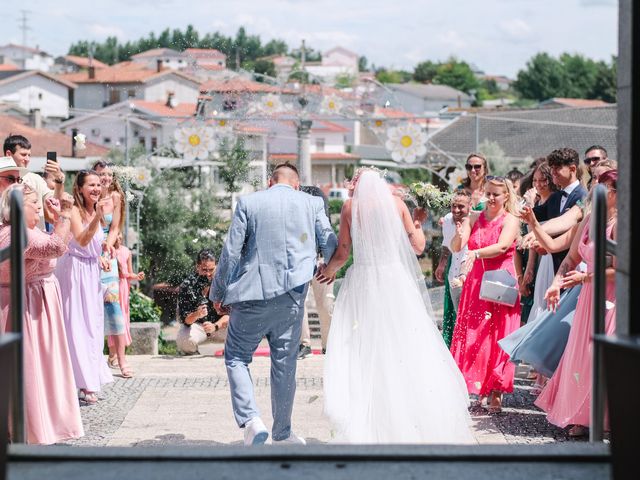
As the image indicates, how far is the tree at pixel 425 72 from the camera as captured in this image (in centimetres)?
18238

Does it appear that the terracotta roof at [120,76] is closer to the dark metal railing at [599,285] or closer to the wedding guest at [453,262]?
the wedding guest at [453,262]

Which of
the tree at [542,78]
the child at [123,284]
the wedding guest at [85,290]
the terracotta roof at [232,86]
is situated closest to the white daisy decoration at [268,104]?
the terracotta roof at [232,86]

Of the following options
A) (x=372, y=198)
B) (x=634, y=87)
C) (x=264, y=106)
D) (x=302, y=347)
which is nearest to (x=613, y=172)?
(x=372, y=198)

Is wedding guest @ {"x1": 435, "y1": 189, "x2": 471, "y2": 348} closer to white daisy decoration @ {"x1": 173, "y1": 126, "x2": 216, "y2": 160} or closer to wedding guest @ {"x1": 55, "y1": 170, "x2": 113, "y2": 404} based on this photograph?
wedding guest @ {"x1": 55, "y1": 170, "x2": 113, "y2": 404}

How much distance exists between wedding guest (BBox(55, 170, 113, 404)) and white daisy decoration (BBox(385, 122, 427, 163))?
1189cm

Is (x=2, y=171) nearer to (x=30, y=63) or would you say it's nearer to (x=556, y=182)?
(x=556, y=182)

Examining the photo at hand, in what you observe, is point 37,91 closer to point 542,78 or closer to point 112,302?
point 112,302

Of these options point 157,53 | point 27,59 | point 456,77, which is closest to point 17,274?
point 157,53

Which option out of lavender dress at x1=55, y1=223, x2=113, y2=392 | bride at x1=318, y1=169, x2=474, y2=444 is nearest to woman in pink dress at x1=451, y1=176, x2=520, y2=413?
bride at x1=318, y1=169, x2=474, y2=444

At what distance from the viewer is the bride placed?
6.39m

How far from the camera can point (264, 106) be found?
74.1 ft

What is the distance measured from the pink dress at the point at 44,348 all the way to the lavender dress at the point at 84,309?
4.51 ft

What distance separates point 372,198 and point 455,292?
2658 millimetres

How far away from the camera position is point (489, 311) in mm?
8078
